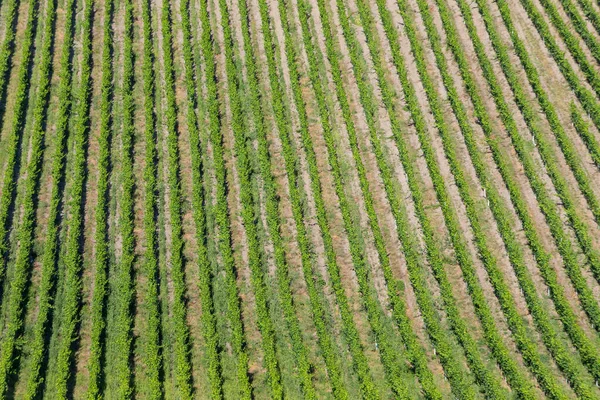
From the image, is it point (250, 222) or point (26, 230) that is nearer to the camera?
point (26, 230)

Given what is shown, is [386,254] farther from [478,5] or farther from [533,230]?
[478,5]

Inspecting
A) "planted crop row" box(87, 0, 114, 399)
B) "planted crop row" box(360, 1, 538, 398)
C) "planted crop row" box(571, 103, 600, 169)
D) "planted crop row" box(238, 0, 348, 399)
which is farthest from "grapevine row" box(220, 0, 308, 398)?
"planted crop row" box(571, 103, 600, 169)

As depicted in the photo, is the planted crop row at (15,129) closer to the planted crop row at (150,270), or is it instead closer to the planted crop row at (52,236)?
the planted crop row at (52,236)

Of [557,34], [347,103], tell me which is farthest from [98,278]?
[557,34]

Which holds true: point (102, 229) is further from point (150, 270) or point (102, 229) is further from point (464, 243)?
point (464, 243)

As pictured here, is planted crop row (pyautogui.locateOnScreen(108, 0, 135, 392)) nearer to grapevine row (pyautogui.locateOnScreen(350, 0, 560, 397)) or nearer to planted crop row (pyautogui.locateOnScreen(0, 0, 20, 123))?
planted crop row (pyautogui.locateOnScreen(0, 0, 20, 123))

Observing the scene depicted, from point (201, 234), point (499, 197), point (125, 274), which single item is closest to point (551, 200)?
point (499, 197)
